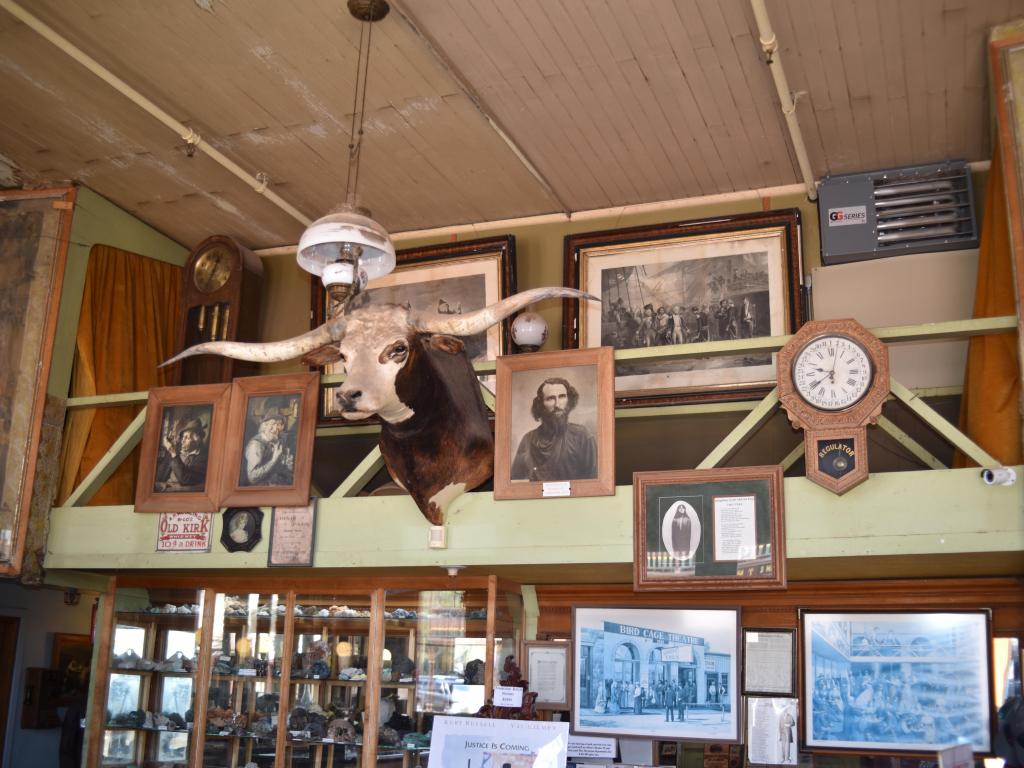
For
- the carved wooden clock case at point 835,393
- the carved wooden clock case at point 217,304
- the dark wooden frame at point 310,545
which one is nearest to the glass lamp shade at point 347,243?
the dark wooden frame at point 310,545

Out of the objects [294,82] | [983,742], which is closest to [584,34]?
[294,82]

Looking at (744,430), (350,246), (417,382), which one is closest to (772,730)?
(744,430)

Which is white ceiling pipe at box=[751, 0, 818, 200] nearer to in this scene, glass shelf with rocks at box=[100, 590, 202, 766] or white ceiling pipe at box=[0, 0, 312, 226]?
white ceiling pipe at box=[0, 0, 312, 226]

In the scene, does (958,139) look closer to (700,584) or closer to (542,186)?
(542,186)

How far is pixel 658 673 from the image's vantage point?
256 inches

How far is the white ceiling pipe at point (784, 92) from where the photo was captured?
17.0 feet

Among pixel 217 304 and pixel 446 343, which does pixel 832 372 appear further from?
pixel 217 304

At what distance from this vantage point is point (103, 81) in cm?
614

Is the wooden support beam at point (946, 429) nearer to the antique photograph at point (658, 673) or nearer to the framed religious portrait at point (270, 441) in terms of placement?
the antique photograph at point (658, 673)

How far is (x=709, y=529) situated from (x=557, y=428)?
949 millimetres

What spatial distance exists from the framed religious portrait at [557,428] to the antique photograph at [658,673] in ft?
5.32

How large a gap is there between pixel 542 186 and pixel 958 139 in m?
2.62

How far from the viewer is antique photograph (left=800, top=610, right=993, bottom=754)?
5.95 m

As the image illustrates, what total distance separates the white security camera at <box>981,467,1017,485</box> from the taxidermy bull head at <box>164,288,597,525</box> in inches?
79.0
